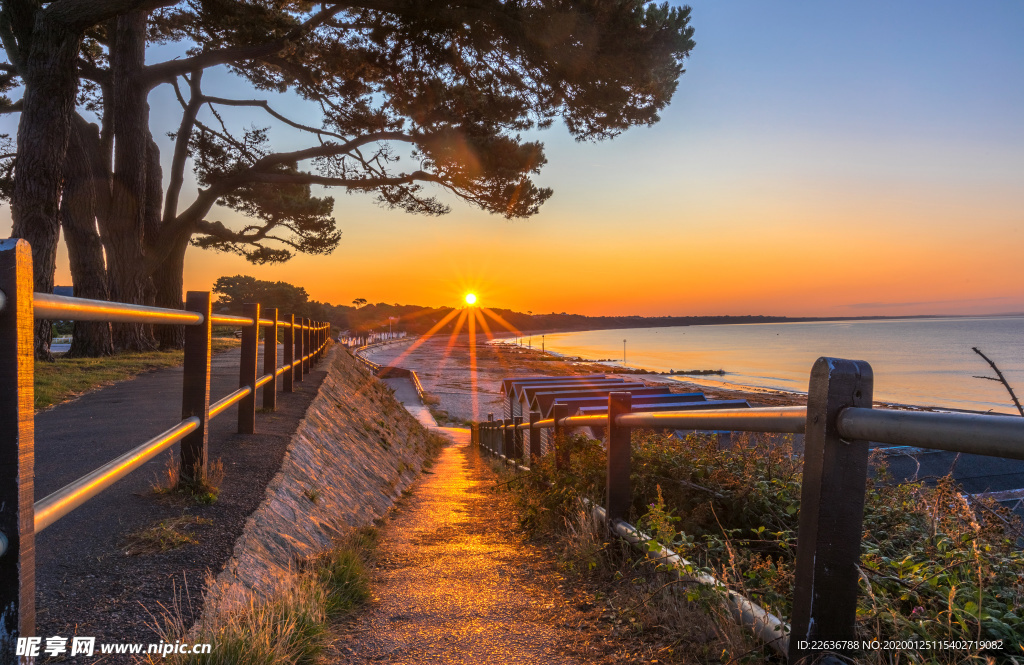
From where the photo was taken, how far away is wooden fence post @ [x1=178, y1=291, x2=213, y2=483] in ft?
10.9

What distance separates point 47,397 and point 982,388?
244 ft

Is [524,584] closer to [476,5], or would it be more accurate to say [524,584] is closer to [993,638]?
[993,638]

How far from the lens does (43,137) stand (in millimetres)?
10703

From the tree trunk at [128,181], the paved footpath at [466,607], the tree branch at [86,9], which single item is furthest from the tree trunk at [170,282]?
the paved footpath at [466,607]

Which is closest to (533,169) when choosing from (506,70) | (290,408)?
(506,70)

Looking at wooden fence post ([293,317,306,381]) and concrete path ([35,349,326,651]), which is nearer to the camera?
concrete path ([35,349,326,651])

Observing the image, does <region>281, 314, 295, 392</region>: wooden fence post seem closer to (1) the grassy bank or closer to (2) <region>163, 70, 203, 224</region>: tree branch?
(1) the grassy bank

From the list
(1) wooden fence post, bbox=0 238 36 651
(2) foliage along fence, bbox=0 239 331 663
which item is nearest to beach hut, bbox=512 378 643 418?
(2) foliage along fence, bbox=0 239 331 663

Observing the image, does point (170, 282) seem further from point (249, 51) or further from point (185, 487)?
point (185, 487)

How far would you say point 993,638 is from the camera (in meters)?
1.73

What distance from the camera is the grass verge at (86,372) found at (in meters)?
7.65

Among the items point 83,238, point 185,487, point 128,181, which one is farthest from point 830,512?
point 128,181

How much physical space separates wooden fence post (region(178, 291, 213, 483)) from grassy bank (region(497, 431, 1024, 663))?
2.27m

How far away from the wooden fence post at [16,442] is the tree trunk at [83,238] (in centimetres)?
1391
